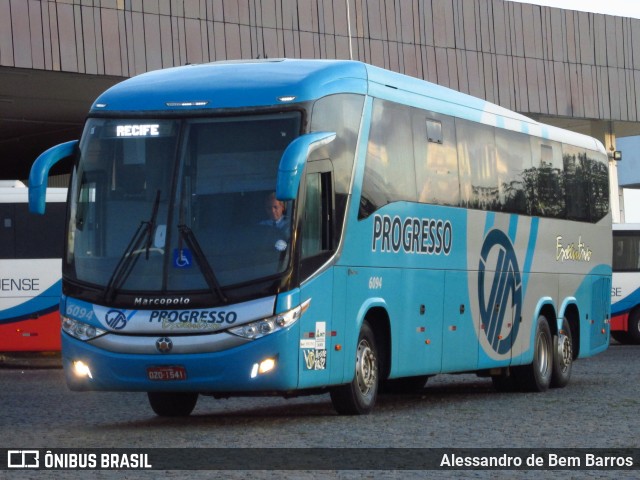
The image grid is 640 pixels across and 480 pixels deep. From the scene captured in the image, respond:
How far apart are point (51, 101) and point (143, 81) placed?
2310cm

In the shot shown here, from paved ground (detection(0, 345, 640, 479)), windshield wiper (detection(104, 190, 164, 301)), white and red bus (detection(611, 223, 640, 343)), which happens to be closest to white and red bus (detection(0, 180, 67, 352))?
paved ground (detection(0, 345, 640, 479))

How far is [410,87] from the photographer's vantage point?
16.1 metres

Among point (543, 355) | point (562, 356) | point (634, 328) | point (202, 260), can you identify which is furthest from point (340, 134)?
point (634, 328)

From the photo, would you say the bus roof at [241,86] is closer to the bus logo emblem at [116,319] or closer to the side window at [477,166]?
the bus logo emblem at [116,319]

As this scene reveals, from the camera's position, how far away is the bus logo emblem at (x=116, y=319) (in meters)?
13.4

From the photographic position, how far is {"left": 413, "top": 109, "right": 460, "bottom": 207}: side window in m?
16.1

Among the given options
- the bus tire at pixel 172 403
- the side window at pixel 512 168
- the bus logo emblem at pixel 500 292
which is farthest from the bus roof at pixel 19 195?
the bus tire at pixel 172 403

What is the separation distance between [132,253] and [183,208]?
590 mm

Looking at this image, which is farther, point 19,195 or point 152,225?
point 19,195

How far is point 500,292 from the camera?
18344 mm

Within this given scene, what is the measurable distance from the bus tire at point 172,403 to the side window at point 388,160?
2625 mm

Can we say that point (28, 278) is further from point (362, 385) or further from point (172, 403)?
point (362, 385)

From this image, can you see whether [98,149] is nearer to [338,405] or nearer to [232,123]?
[232,123]

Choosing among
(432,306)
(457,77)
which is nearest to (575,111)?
(457,77)
